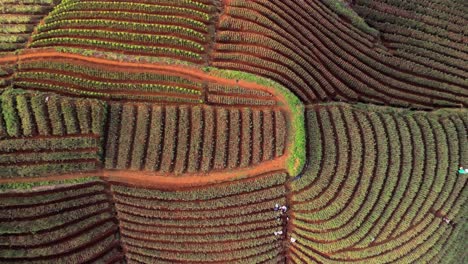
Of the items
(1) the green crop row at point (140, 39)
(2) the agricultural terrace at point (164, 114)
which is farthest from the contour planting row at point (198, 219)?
(1) the green crop row at point (140, 39)

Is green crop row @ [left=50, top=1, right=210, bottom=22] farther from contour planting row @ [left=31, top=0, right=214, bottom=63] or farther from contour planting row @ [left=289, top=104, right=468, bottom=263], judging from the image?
contour planting row @ [left=289, top=104, right=468, bottom=263]

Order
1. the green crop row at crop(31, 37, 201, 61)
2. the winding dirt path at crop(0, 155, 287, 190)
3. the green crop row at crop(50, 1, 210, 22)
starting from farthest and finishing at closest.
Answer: the green crop row at crop(50, 1, 210, 22) → the green crop row at crop(31, 37, 201, 61) → the winding dirt path at crop(0, 155, 287, 190)

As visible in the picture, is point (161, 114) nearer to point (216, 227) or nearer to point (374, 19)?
point (216, 227)

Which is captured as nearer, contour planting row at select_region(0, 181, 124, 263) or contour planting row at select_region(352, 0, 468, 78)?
contour planting row at select_region(0, 181, 124, 263)

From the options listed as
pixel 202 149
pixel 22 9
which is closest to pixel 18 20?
pixel 22 9

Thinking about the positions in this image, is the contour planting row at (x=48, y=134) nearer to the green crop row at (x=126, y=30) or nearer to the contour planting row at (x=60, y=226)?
the contour planting row at (x=60, y=226)

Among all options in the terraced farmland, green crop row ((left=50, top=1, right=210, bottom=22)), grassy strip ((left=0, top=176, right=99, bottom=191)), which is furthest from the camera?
green crop row ((left=50, top=1, right=210, bottom=22))

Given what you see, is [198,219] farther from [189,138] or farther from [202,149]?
[189,138]

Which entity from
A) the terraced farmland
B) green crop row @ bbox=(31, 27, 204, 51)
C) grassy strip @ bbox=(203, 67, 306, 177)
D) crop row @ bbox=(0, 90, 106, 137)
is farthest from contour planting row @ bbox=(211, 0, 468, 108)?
crop row @ bbox=(0, 90, 106, 137)
